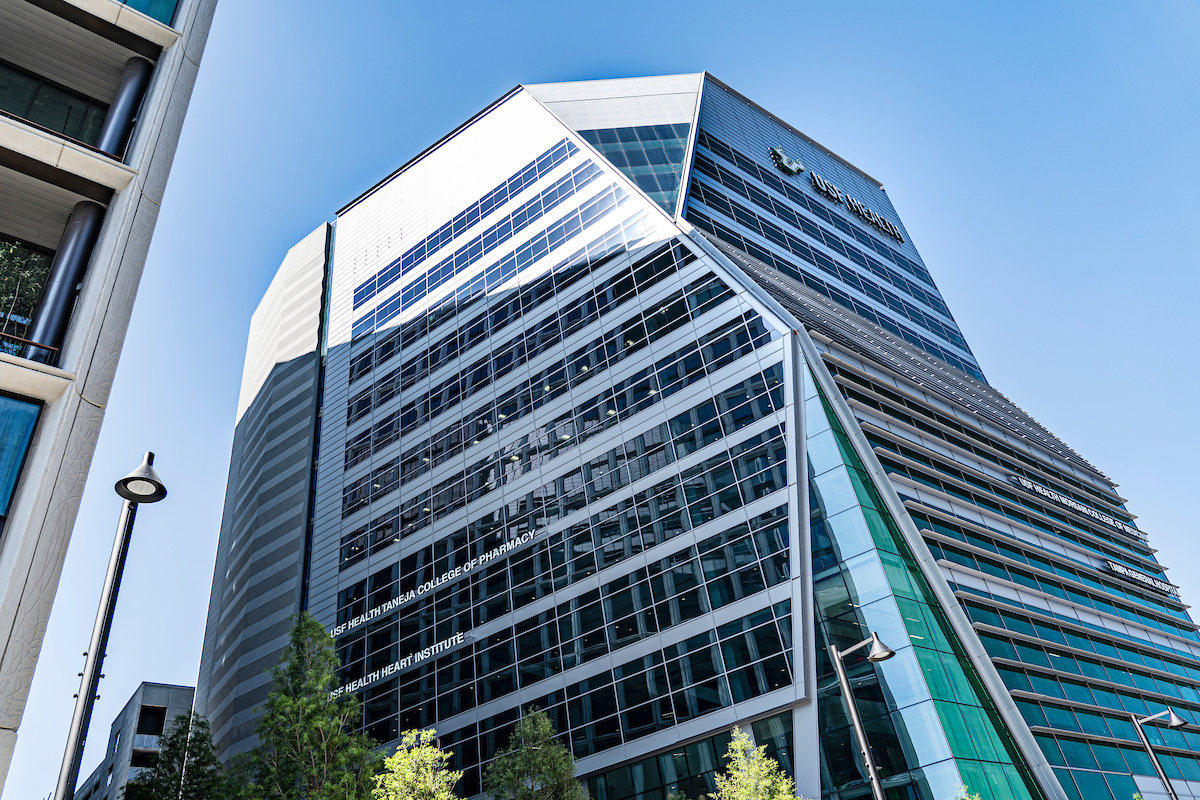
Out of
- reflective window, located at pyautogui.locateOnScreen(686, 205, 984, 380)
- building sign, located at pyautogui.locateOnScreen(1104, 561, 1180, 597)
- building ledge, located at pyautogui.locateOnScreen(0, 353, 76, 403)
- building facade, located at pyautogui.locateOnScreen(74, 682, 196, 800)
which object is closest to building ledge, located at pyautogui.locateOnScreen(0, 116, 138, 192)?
building ledge, located at pyautogui.locateOnScreen(0, 353, 76, 403)

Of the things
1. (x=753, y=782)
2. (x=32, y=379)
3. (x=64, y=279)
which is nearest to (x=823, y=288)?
(x=753, y=782)

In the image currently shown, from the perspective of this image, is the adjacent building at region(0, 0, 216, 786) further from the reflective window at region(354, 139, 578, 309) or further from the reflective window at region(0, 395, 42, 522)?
the reflective window at region(354, 139, 578, 309)

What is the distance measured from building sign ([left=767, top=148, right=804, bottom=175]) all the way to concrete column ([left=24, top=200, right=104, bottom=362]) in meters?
65.2

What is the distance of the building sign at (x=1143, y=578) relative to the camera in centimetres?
4778

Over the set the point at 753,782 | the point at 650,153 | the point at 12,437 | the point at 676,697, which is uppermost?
the point at 650,153

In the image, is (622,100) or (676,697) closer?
(676,697)

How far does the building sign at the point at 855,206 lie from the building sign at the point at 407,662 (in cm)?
5003

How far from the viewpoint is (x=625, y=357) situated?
47.4 meters

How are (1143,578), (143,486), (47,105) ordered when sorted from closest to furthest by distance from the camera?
(143,486) → (47,105) → (1143,578)

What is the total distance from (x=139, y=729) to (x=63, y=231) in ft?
258

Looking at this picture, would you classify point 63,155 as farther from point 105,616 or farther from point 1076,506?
point 1076,506

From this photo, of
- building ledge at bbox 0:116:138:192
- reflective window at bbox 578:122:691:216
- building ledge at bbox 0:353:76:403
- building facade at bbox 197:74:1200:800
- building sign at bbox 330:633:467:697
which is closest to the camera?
building ledge at bbox 0:353:76:403

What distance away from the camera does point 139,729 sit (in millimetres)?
77000

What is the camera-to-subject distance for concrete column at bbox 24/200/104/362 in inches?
460
